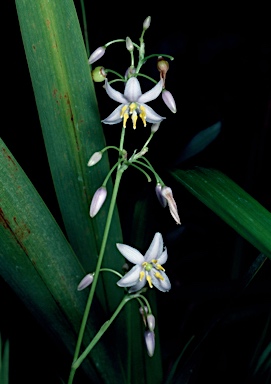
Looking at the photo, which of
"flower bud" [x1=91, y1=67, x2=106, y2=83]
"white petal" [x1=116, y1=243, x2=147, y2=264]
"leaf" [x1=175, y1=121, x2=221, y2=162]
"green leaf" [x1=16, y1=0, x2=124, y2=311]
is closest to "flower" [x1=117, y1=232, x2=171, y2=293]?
"white petal" [x1=116, y1=243, x2=147, y2=264]

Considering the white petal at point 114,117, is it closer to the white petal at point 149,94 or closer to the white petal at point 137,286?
the white petal at point 149,94

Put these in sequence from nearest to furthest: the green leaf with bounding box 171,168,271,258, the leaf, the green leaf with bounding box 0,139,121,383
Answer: the green leaf with bounding box 171,168,271,258, the green leaf with bounding box 0,139,121,383, the leaf

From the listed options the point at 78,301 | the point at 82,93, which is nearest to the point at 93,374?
the point at 78,301

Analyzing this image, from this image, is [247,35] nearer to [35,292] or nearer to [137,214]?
[137,214]

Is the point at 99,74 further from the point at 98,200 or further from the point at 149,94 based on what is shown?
the point at 98,200

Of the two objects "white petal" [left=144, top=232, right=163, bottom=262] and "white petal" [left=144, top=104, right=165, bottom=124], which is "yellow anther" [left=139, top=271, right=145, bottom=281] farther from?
"white petal" [left=144, top=104, right=165, bottom=124]

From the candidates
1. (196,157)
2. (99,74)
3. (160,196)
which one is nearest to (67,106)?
(99,74)
